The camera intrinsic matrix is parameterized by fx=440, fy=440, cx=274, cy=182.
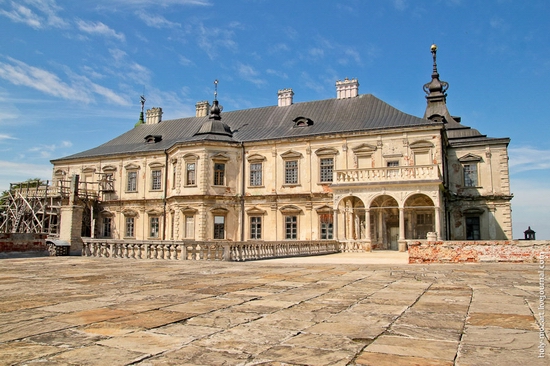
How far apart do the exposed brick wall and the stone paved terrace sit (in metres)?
12.1

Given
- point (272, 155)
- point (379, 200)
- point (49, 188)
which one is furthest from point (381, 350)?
point (49, 188)

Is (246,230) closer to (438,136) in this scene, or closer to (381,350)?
(438,136)

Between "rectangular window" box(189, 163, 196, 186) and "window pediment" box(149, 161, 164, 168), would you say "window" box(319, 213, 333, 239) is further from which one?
"window pediment" box(149, 161, 164, 168)

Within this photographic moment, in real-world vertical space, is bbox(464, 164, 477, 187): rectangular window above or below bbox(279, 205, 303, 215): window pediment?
above

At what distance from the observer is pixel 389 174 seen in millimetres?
22953

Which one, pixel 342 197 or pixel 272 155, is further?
pixel 272 155

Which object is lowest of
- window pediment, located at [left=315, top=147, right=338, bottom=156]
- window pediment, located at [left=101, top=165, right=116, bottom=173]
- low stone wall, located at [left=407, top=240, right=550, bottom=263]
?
low stone wall, located at [left=407, top=240, right=550, bottom=263]

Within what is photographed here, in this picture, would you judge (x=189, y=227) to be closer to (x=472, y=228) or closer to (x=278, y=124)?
(x=278, y=124)

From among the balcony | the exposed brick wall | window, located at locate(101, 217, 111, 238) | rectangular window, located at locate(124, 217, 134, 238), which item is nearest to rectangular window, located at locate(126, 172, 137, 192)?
rectangular window, located at locate(124, 217, 134, 238)

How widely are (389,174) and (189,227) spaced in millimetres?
13350

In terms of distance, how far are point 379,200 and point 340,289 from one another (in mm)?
19394

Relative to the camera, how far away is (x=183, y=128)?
3506 centimetres

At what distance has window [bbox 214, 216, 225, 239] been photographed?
2864 cm

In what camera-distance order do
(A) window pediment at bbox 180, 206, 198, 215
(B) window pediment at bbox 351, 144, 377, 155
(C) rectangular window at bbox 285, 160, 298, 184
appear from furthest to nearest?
1. (A) window pediment at bbox 180, 206, 198, 215
2. (C) rectangular window at bbox 285, 160, 298, 184
3. (B) window pediment at bbox 351, 144, 377, 155
